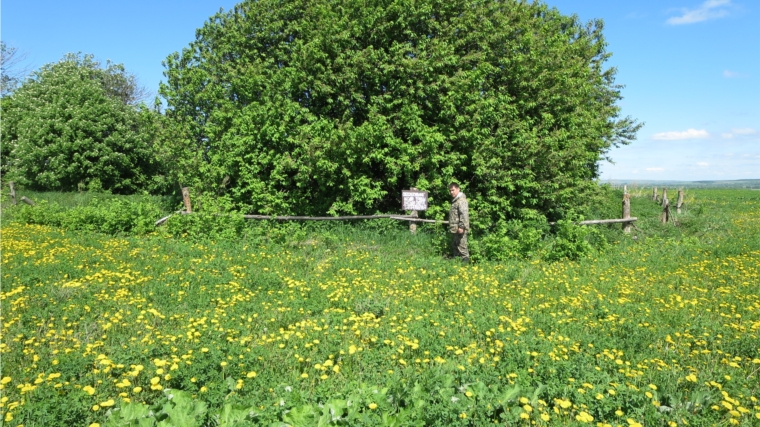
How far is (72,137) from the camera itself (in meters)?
24.1

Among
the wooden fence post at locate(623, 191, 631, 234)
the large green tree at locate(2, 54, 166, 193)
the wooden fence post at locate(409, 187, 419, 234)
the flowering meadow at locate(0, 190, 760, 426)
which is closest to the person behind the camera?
the flowering meadow at locate(0, 190, 760, 426)

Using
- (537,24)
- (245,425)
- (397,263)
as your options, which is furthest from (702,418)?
(537,24)

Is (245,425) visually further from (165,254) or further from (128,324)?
(165,254)

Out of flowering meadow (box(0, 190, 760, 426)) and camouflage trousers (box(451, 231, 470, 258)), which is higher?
camouflage trousers (box(451, 231, 470, 258))

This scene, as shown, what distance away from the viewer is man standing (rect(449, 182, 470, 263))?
384 inches

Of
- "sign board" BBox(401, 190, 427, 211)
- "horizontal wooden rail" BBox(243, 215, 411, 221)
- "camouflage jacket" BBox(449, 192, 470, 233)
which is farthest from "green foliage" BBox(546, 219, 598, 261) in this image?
"horizontal wooden rail" BBox(243, 215, 411, 221)

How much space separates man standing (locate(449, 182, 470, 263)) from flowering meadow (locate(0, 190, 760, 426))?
0.61m

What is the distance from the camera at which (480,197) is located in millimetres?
12945

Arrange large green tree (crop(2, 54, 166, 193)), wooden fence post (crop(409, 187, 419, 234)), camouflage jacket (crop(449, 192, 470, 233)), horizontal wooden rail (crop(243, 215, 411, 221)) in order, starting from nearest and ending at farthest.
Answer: camouflage jacket (crop(449, 192, 470, 233))
wooden fence post (crop(409, 187, 419, 234))
horizontal wooden rail (crop(243, 215, 411, 221))
large green tree (crop(2, 54, 166, 193))

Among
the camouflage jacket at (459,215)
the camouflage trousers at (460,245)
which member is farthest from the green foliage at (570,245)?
the camouflage jacket at (459,215)

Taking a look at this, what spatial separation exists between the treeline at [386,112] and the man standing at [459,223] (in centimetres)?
154

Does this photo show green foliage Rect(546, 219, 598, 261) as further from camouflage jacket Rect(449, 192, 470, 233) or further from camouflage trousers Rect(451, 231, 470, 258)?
camouflage jacket Rect(449, 192, 470, 233)

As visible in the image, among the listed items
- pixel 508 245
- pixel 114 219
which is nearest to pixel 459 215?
pixel 508 245

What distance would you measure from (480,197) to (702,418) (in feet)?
30.6
